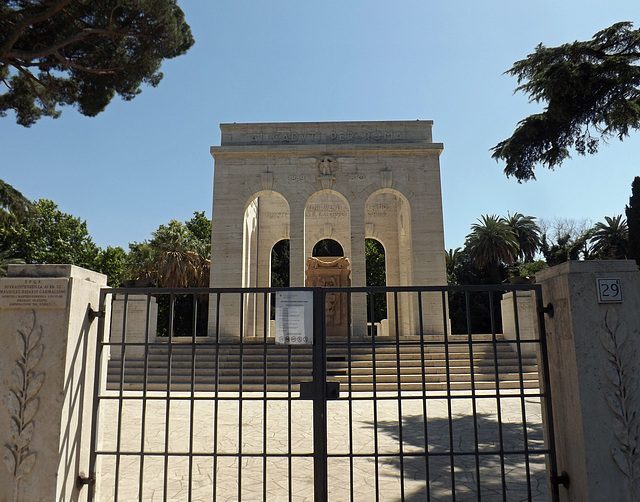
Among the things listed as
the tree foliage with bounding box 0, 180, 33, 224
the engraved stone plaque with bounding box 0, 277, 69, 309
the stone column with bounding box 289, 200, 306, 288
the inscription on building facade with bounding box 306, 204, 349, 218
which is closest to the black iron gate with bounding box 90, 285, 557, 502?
the engraved stone plaque with bounding box 0, 277, 69, 309

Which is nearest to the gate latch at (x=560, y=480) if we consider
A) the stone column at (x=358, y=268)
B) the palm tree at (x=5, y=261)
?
the stone column at (x=358, y=268)

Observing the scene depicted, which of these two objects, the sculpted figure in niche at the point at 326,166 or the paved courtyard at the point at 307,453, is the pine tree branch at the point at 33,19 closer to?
the paved courtyard at the point at 307,453

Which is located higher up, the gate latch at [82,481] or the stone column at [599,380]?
the stone column at [599,380]

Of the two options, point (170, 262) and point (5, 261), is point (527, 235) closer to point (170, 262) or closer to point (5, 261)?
point (170, 262)

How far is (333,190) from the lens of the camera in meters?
21.0

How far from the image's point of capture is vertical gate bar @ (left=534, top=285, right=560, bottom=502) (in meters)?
4.43

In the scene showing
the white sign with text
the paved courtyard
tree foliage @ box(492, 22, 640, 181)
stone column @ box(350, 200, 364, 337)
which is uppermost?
tree foliage @ box(492, 22, 640, 181)

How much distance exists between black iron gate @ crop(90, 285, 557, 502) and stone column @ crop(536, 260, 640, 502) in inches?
13.3

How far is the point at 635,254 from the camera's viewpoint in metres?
20.6

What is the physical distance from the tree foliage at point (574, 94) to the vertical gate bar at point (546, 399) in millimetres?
9495

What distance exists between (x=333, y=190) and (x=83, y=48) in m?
11.1

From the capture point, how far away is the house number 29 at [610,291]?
4.17 meters

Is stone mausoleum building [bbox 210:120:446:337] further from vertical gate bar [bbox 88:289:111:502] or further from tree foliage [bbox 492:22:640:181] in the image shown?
vertical gate bar [bbox 88:289:111:502]

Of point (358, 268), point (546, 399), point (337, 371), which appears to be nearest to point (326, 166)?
point (358, 268)
